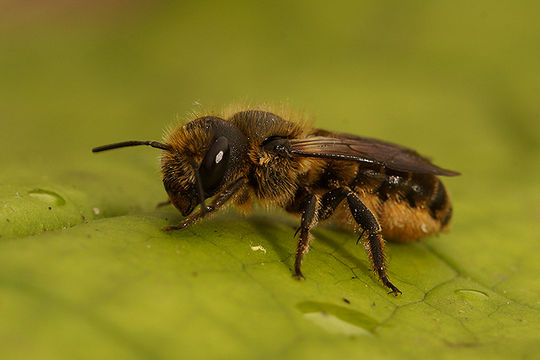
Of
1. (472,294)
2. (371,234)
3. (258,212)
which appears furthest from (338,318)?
(258,212)

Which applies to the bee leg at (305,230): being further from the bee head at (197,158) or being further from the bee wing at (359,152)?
the bee head at (197,158)

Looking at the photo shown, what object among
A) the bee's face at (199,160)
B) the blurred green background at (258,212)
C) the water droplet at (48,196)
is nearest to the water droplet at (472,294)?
the blurred green background at (258,212)

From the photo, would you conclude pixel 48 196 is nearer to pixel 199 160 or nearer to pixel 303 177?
pixel 199 160

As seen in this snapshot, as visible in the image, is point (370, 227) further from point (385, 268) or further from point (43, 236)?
point (43, 236)

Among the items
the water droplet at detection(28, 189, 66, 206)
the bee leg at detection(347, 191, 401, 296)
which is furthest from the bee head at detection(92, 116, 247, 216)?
the bee leg at detection(347, 191, 401, 296)

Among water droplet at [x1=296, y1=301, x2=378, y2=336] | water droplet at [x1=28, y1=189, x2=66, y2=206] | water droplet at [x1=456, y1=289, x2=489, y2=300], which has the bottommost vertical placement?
water droplet at [x1=456, y1=289, x2=489, y2=300]

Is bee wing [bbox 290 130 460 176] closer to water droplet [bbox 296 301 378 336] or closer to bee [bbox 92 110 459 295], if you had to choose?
bee [bbox 92 110 459 295]
